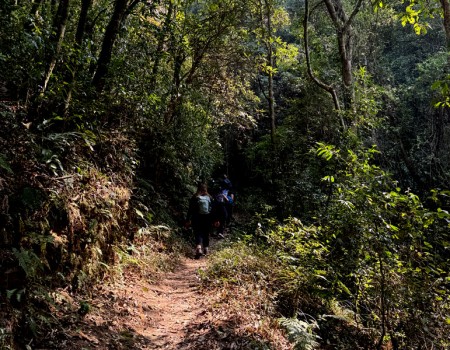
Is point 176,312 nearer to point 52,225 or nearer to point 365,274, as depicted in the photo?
point 52,225

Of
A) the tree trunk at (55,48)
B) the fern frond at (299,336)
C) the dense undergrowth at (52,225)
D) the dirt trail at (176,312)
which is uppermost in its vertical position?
the tree trunk at (55,48)

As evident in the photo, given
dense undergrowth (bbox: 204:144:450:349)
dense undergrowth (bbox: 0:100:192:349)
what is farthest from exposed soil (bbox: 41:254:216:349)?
dense undergrowth (bbox: 204:144:450:349)

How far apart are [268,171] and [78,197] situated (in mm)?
13590

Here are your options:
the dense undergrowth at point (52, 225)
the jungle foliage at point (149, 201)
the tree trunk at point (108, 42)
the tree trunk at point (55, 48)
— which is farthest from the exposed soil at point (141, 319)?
the tree trunk at point (108, 42)

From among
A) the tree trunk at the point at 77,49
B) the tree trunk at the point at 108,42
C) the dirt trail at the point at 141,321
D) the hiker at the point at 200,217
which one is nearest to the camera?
the dirt trail at the point at 141,321

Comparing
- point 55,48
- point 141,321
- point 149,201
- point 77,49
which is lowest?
point 141,321

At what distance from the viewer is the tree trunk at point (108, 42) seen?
685 centimetres

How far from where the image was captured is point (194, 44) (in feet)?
40.6

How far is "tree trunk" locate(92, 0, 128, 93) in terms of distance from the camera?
685 centimetres

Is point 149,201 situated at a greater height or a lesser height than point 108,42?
lesser

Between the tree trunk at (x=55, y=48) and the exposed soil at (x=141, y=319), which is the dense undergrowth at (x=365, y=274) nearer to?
the exposed soil at (x=141, y=319)

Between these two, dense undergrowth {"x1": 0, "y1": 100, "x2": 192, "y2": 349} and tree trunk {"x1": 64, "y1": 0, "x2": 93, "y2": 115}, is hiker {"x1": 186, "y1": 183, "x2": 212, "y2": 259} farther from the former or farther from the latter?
tree trunk {"x1": 64, "y1": 0, "x2": 93, "y2": 115}

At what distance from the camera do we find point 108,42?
6.96 meters

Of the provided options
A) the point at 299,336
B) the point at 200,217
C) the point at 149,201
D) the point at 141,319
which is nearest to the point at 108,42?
the point at 149,201
